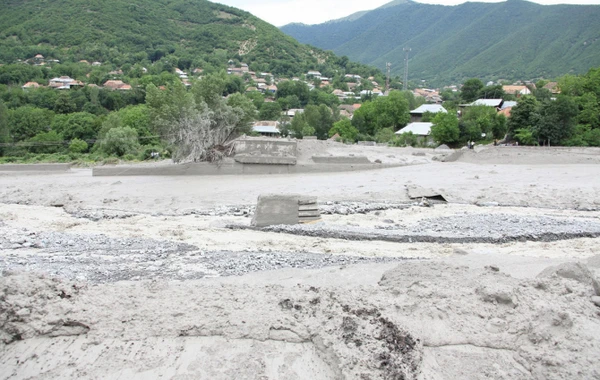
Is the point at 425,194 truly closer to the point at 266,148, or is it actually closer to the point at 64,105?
the point at 266,148

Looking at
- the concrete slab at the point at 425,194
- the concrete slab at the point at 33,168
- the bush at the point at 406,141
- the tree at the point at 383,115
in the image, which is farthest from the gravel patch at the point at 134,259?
the tree at the point at 383,115

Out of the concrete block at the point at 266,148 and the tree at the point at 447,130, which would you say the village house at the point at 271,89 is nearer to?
the tree at the point at 447,130

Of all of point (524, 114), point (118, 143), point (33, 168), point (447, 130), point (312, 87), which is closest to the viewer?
point (33, 168)

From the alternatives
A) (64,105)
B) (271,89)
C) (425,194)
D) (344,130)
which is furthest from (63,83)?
(425,194)

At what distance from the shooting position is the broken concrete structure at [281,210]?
1223 cm

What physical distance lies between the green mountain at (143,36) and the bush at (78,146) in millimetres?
50428

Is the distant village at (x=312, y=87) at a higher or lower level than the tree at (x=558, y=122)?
higher

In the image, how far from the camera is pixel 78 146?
42.7 metres

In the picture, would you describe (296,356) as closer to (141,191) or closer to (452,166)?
(141,191)

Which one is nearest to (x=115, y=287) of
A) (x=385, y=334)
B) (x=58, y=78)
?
(x=385, y=334)

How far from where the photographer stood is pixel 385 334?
4922 millimetres

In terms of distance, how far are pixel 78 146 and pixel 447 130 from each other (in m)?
29.2

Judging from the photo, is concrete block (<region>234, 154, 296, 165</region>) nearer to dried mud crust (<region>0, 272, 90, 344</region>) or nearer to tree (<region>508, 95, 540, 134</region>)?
dried mud crust (<region>0, 272, 90, 344</region>)

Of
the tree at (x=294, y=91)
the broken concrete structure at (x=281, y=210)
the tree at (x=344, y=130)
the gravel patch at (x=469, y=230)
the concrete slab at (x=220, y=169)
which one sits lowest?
the gravel patch at (x=469, y=230)
